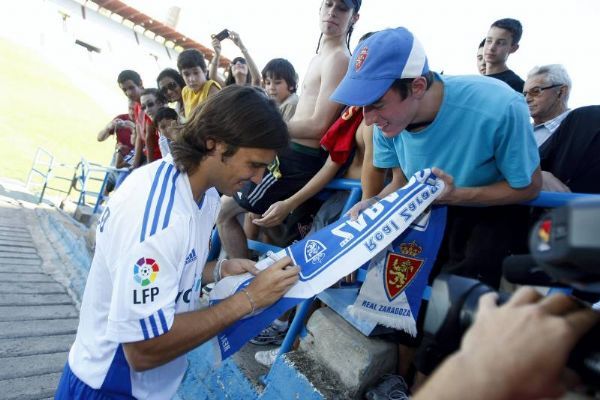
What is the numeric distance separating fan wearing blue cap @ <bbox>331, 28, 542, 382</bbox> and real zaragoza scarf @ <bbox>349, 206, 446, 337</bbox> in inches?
5.3

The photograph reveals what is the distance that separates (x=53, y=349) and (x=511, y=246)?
162 inches

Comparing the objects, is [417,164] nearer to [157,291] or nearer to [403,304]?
[403,304]

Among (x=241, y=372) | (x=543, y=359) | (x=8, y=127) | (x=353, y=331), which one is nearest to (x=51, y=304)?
(x=241, y=372)

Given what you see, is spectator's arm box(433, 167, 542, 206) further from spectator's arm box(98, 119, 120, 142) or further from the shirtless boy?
spectator's arm box(98, 119, 120, 142)

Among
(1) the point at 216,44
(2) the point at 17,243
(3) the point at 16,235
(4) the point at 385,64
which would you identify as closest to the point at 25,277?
(2) the point at 17,243

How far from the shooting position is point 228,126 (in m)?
1.64

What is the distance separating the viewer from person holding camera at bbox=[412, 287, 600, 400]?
53 cm

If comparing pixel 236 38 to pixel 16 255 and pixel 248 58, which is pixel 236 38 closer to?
pixel 248 58

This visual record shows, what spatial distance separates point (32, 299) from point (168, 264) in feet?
14.6

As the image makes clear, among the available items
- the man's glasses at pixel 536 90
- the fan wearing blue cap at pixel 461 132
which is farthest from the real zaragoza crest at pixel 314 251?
the man's glasses at pixel 536 90

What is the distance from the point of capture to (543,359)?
0.54m

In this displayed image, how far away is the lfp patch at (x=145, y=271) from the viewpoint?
129 centimetres

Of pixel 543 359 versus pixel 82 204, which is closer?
pixel 543 359

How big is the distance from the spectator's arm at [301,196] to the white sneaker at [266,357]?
32.3 inches
